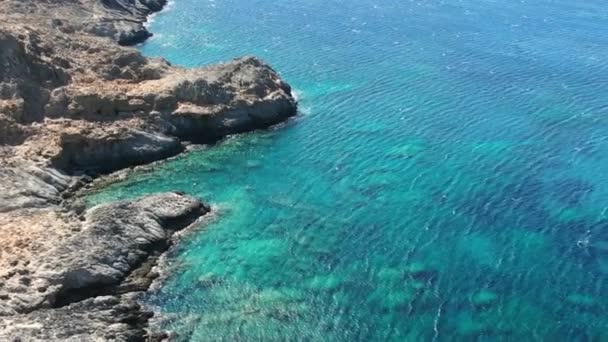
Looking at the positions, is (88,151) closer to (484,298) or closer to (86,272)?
(86,272)

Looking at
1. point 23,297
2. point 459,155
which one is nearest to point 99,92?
point 23,297

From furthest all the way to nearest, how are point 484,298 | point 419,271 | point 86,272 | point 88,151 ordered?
point 88,151, point 419,271, point 484,298, point 86,272

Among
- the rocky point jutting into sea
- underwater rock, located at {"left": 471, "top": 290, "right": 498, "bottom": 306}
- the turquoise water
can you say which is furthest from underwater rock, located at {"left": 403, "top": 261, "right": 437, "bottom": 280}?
the rocky point jutting into sea

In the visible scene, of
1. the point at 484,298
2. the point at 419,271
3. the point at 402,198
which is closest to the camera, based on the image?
the point at 484,298

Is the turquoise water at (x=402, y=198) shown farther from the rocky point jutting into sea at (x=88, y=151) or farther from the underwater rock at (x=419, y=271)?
the rocky point jutting into sea at (x=88, y=151)

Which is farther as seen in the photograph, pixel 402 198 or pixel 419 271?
pixel 402 198

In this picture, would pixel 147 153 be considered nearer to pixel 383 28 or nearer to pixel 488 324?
pixel 488 324

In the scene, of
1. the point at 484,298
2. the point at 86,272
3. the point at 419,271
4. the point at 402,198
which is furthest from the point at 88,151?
the point at 484,298

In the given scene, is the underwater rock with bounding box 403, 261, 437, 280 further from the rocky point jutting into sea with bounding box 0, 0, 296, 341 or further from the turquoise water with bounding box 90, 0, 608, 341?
the rocky point jutting into sea with bounding box 0, 0, 296, 341

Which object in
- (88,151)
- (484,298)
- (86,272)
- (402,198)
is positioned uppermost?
(88,151)
